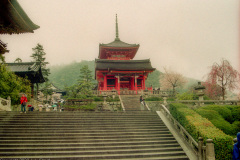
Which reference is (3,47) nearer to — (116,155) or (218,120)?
(116,155)

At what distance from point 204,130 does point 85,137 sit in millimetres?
6416

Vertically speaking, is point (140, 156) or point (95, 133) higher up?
point (95, 133)

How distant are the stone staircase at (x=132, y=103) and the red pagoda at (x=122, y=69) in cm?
195

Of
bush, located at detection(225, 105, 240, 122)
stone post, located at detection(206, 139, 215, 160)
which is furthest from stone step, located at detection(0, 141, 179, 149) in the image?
bush, located at detection(225, 105, 240, 122)

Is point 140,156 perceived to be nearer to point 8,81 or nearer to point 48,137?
point 48,137

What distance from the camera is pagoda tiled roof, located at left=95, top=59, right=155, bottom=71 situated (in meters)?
27.8

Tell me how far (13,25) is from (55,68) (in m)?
114

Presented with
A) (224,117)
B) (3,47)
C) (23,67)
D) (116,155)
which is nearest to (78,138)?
(116,155)

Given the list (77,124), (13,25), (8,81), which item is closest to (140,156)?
(77,124)

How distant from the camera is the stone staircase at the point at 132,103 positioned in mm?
20002

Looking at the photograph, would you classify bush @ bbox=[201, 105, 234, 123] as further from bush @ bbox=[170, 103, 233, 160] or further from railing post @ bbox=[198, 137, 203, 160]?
railing post @ bbox=[198, 137, 203, 160]

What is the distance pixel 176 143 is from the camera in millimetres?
10125

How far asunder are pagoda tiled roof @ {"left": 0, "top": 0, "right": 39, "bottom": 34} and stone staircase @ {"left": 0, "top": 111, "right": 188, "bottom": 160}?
5940mm

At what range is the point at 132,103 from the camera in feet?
71.0
